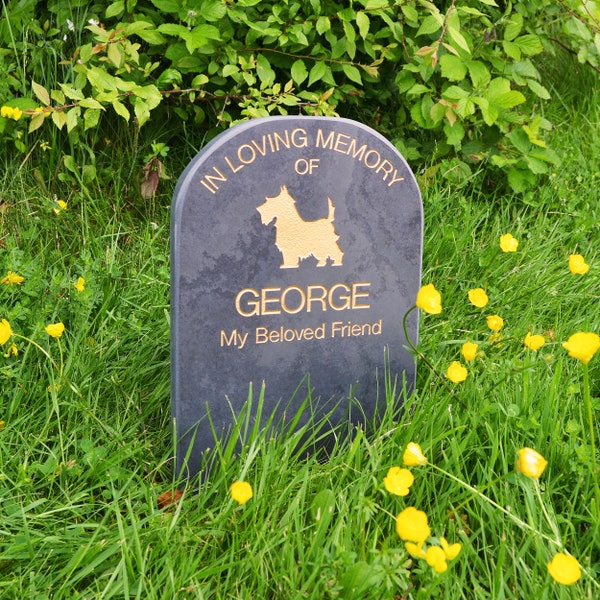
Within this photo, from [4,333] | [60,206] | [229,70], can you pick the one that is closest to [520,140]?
[229,70]

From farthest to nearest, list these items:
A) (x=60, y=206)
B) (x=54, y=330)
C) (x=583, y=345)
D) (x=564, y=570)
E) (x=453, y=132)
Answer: (x=453, y=132), (x=60, y=206), (x=54, y=330), (x=583, y=345), (x=564, y=570)

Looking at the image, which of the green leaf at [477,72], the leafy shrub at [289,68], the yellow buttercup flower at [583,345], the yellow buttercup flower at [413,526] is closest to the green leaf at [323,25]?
the leafy shrub at [289,68]

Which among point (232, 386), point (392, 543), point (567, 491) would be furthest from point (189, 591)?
point (567, 491)

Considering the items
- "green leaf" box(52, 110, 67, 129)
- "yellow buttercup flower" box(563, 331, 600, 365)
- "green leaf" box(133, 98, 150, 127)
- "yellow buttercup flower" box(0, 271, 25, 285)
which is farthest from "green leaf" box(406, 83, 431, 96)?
"yellow buttercup flower" box(563, 331, 600, 365)

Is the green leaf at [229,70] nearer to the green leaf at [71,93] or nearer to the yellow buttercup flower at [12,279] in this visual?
the green leaf at [71,93]

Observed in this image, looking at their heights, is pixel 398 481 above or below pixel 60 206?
→ above

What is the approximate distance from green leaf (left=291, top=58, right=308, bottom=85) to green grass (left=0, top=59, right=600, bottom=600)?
0.69 m

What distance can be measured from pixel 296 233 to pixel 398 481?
69 centimetres

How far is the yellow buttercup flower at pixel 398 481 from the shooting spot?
143 centimetres

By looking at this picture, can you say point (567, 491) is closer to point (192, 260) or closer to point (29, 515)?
point (192, 260)

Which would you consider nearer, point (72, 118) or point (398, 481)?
point (398, 481)

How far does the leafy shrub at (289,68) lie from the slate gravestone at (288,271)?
714mm

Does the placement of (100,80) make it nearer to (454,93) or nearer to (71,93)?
(71,93)

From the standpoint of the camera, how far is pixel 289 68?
2945mm
